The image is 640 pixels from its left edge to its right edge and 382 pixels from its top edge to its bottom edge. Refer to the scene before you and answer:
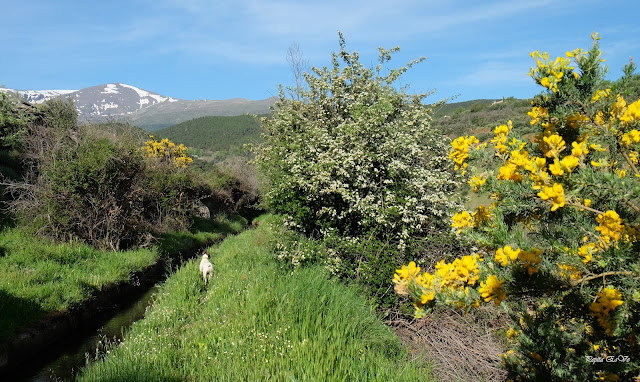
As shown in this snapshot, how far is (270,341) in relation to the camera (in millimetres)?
5230

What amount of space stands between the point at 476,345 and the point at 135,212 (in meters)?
12.5

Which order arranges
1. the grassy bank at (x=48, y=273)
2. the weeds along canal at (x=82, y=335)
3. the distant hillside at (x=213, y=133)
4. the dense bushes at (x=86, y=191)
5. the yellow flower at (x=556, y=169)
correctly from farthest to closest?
the distant hillside at (x=213, y=133), the dense bushes at (x=86, y=191), the grassy bank at (x=48, y=273), the weeds along canal at (x=82, y=335), the yellow flower at (x=556, y=169)

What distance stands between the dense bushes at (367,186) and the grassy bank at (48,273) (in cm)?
524

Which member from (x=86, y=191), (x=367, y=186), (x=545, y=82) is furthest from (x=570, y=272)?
(x=86, y=191)

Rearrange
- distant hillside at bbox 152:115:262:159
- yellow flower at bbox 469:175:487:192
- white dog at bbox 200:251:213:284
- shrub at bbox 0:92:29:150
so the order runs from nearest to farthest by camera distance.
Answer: yellow flower at bbox 469:175:487:192 → white dog at bbox 200:251:213:284 → shrub at bbox 0:92:29:150 → distant hillside at bbox 152:115:262:159

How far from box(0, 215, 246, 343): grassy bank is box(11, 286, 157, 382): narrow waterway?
80 centimetres

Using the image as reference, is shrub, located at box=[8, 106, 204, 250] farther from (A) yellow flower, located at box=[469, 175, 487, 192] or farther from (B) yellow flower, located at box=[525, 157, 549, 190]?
(B) yellow flower, located at box=[525, 157, 549, 190]

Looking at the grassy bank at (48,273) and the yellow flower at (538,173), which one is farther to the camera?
the grassy bank at (48,273)

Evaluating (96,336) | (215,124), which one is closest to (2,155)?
(96,336)

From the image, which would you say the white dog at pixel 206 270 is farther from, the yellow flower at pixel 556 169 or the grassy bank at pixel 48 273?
the yellow flower at pixel 556 169

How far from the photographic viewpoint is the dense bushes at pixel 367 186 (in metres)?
7.82

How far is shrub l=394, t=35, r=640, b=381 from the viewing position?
2316 millimetres

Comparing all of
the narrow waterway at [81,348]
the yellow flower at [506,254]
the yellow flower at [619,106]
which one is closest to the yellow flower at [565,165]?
the yellow flower at [506,254]

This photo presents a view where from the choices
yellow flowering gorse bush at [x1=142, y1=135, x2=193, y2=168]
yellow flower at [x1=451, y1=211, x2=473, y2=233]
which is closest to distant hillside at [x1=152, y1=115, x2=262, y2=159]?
yellow flowering gorse bush at [x1=142, y1=135, x2=193, y2=168]
